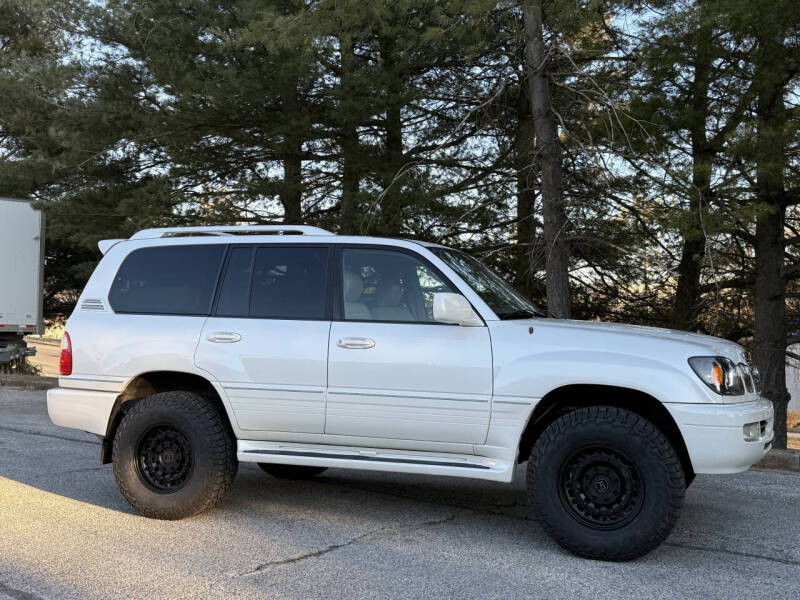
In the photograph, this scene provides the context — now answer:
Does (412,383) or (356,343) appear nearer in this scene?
(412,383)

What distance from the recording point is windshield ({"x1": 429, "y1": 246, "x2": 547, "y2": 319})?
5641mm

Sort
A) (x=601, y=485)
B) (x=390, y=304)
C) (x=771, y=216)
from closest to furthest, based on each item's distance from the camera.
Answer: (x=601, y=485), (x=390, y=304), (x=771, y=216)

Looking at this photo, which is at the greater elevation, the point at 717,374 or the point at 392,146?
the point at 392,146

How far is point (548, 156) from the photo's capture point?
1057 centimetres

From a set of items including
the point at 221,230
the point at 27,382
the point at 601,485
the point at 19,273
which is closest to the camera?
the point at 601,485

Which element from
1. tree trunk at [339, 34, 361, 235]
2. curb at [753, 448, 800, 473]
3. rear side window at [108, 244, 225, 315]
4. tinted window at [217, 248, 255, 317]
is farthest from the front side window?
tree trunk at [339, 34, 361, 235]

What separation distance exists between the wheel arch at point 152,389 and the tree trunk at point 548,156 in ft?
18.4

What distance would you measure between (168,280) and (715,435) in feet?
12.7

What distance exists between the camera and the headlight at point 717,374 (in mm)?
4855

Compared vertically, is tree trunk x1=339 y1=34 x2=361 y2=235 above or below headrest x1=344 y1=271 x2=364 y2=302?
above

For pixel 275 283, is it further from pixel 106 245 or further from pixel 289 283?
pixel 106 245

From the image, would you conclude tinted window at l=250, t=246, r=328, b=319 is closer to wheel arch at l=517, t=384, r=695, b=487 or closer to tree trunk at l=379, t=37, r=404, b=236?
wheel arch at l=517, t=384, r=695, b=487

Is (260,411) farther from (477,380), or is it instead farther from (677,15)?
(677,15)

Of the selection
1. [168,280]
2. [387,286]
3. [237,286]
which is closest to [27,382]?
[168,280]
